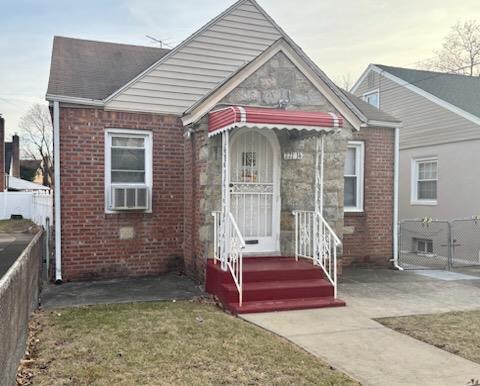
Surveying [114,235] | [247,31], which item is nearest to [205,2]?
[247,31]

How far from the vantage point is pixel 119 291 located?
7.58 m

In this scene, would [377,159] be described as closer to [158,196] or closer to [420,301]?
[420,301]

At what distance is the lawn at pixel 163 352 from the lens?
13.3 ft

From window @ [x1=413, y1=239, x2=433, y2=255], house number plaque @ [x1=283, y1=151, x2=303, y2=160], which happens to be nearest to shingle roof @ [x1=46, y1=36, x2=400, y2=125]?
house number plaque @ [x1=283, y1=151, x2=303, y2=160]

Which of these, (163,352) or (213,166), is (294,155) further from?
(163,352)

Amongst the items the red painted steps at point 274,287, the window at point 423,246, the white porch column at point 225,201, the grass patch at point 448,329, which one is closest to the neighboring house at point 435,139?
the window at point 423,246

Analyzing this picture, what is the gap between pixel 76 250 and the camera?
27.7 feet

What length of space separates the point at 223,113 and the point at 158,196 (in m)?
2.85

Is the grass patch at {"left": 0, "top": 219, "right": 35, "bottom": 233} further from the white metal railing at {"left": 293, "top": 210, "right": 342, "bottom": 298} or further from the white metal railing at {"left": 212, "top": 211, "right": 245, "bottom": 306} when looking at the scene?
the white metal railing at {"left": 293, "top": 210, "right": 342, "bottom": 298}

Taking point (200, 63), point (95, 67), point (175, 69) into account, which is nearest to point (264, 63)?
point (200, 63)

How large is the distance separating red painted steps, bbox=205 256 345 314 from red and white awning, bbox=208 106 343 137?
7.34ft

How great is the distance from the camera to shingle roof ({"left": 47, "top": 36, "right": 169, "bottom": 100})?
864 cm

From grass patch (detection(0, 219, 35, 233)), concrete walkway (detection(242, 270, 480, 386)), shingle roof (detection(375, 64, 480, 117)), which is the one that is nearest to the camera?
concrete walkway (detection(242, 270, 480, 386))

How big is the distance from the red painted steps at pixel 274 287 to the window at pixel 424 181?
25.2ft
